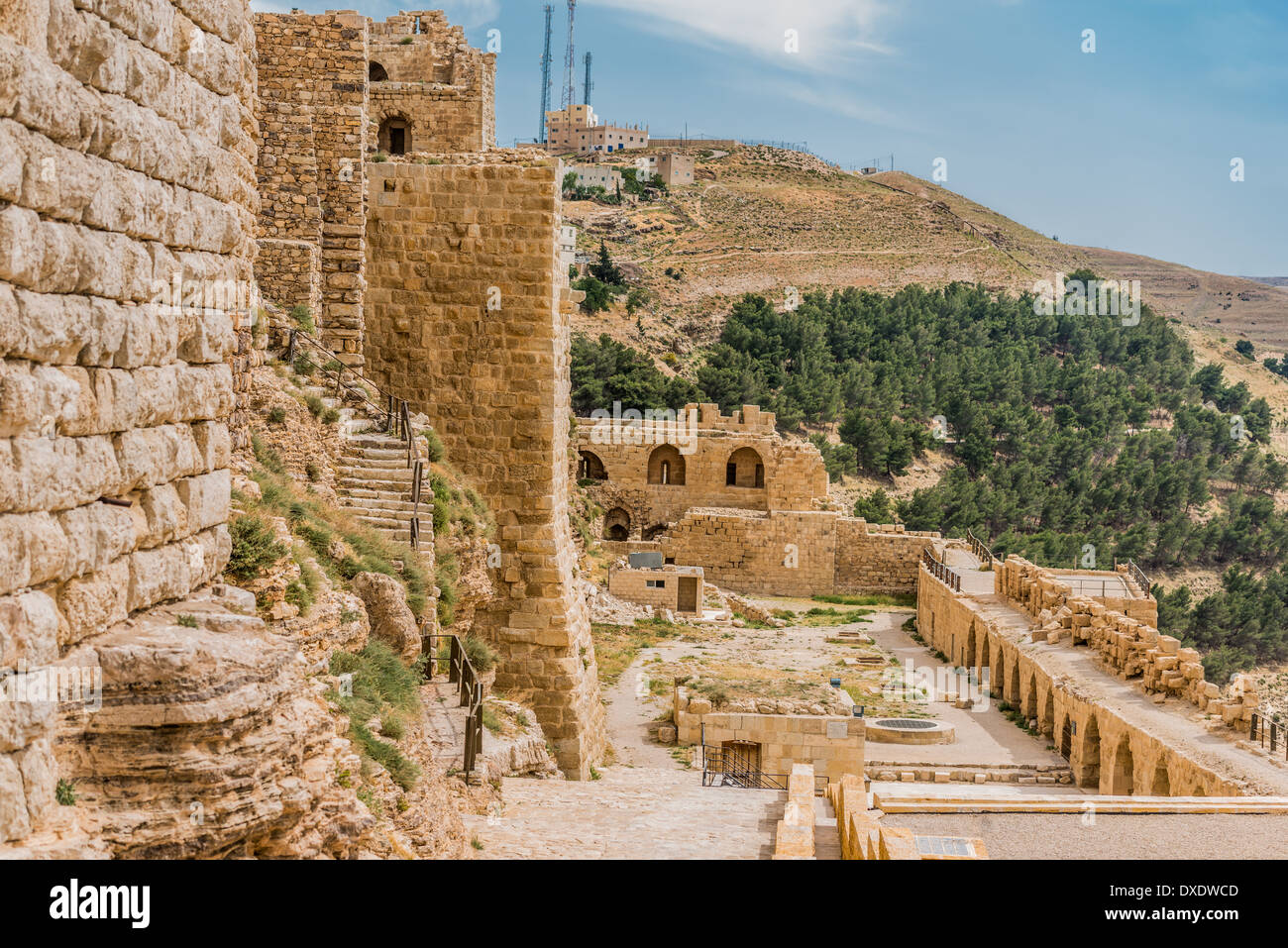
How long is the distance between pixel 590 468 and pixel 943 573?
12.8m

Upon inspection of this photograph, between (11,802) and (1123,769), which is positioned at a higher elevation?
(11,802)

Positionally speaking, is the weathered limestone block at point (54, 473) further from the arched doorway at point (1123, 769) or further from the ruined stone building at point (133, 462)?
the arched doorway at point (1123, 769)

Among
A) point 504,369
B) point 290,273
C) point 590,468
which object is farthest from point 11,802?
point 590,468

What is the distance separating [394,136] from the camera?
65.6 ft

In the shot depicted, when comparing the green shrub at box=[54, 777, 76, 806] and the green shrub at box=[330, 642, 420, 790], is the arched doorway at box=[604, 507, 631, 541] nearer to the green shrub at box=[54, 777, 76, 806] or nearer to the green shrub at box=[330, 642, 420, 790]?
the green shrub at box=[330, 642, 420, 790]

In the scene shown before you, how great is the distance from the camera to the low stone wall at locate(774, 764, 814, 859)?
28.2 feet

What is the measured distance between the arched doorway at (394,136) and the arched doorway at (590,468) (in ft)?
62.1

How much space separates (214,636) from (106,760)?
0.66 metres

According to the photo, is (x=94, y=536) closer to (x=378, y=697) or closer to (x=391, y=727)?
(x=391, y=727)

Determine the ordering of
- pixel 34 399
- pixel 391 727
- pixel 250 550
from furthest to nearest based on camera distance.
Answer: pixel 391 727 < pixel 250 550 < pixel 34 399

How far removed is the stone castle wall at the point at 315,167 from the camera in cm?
1348

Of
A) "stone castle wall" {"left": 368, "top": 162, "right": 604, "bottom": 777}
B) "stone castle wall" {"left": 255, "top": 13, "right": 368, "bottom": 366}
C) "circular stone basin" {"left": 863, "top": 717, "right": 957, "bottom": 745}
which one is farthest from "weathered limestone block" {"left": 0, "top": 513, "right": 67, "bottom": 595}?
"circular stone basin" {"left": 863, "top": 717, "right": 957, "bottom": 745}

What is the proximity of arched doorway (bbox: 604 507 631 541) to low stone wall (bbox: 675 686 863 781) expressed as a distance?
2201cm

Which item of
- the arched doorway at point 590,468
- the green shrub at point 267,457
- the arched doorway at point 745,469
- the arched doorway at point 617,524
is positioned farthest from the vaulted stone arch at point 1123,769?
the arched doorway at point 590,468
